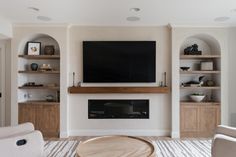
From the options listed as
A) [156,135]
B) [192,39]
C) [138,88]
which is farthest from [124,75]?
[192,39]

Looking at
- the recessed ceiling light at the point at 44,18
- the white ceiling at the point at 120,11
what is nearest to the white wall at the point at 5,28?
the white ceiling at the point at 120,11

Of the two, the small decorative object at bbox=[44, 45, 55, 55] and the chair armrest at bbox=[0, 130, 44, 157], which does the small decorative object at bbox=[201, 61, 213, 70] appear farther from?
the chair armrest at bbox=[0, 130, 44, 157]

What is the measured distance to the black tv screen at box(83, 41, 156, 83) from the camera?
4.66 m

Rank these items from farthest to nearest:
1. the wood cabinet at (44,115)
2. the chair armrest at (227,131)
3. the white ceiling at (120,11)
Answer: the wood cabinet at (44,115) < the white ceiling at (120,11) < the chair armrest at (227,131)

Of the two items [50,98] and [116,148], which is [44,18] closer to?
[50,98]

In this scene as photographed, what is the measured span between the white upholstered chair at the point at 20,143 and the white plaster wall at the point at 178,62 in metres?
3.11

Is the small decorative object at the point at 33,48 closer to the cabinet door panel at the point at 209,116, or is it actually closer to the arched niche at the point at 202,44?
the arched niche at the point at 202,44

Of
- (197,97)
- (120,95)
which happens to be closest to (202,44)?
(197,97)

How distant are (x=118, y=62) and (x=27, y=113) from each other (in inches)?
94.2

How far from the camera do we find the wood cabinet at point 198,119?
14.9 ft

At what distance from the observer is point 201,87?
463cm

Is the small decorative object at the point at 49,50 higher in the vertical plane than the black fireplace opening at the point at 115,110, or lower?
higher

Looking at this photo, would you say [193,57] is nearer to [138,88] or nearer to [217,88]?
[217,88]

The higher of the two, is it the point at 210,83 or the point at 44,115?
the point at 210,83
